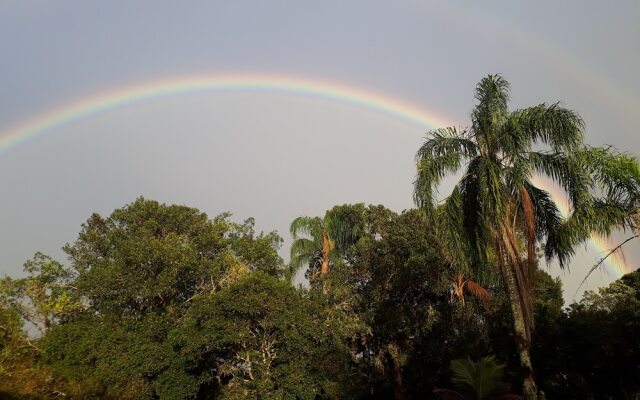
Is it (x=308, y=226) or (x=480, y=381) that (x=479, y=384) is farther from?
(x=308, y=226)

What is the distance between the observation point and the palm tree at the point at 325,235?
30.5 meters

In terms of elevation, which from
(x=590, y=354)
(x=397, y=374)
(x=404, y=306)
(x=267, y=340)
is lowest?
(x=590, y=354)

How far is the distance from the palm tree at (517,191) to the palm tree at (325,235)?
635 inches

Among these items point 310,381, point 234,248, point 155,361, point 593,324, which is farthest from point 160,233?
point 593,324

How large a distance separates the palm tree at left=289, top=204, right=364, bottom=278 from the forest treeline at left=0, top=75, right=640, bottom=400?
0.31 feet

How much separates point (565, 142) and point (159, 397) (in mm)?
20557

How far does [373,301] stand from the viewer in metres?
25.4

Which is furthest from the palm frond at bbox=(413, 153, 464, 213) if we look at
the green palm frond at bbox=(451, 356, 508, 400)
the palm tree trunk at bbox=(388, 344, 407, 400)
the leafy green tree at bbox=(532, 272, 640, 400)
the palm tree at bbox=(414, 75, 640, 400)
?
the palm tree trunk at bbox=(388, 344, 407, 400)

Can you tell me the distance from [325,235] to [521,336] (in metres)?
19.5

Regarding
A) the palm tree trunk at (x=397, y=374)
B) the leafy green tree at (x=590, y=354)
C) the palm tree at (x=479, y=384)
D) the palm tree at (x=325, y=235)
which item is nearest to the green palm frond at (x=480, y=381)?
the palm tree at (x=479, y=384)

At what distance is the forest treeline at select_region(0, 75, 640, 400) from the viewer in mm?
12758

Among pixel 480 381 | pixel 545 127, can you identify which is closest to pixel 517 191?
pixel 545 127

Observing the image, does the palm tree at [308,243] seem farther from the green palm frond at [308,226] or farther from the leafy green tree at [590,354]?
the leafy green tree at [590,354]

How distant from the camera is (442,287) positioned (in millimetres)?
24781
